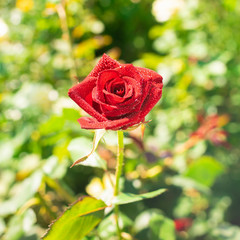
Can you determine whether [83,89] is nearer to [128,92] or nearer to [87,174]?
[128,92]

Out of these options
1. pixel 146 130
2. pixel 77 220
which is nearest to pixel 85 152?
pixel 77 220

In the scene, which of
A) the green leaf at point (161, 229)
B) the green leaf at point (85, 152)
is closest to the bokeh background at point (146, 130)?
the green leaf at point (161, 229)

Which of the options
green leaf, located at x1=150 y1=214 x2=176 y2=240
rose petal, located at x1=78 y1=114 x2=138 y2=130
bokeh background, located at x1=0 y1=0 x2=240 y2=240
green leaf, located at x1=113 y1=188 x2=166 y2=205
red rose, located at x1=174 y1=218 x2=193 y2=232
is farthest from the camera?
red rose, located at x1=174 y1=218 x2=193 y2=232

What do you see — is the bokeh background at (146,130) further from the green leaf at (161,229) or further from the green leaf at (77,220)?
the green leaf at (77,220)

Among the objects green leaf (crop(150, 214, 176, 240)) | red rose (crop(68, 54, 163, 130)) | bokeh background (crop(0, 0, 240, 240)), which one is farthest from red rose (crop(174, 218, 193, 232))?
red rose (crop(68, 54, 163, 130))

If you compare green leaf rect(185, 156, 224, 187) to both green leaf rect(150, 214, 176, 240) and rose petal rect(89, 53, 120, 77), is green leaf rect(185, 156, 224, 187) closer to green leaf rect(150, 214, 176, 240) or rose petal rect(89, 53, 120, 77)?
green leaf rect(150, 214, 176, 240)

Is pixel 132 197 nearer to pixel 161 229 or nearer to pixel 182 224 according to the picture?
pixel 161 229
